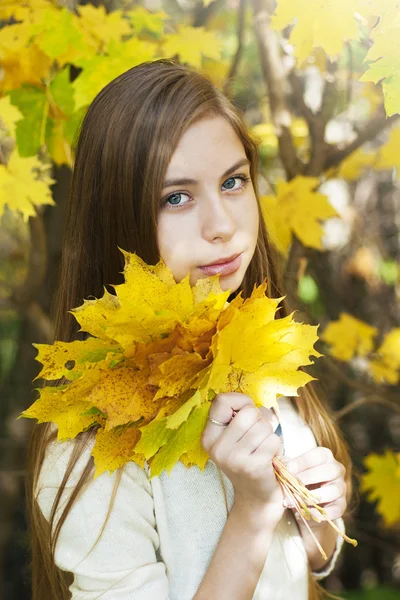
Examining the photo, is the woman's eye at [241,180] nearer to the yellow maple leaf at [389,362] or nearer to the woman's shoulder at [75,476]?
the woman's shoulder at [75,476]

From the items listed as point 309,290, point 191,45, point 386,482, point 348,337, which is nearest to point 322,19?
point 191,45

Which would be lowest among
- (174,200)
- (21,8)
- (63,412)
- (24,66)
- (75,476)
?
(75,476)

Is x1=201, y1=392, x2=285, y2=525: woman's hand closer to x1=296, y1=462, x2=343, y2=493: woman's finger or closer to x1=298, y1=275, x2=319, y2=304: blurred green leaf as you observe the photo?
x1=296, y1=462, x2=343, y2=493: woman's finger

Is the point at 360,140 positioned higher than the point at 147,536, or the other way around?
the point at 360,140

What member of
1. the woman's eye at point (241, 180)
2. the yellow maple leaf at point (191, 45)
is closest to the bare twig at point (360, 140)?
the yellow maple leaf at point (191, 45)

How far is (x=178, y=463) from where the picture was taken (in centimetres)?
123

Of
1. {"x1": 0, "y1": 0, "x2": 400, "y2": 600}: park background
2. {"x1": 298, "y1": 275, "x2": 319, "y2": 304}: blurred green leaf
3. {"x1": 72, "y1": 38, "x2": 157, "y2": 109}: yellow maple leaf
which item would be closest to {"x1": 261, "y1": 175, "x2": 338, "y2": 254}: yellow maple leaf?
{"x1": 0, "y1": 0, "x2": 400, "y2": 600}: park background

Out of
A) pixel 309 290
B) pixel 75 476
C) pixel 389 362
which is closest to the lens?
pixel 75 476

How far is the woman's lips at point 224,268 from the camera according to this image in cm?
120

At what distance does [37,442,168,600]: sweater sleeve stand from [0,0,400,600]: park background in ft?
2.42

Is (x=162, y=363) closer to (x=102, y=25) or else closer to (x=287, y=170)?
(x=102, y=25)

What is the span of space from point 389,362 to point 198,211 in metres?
1.45

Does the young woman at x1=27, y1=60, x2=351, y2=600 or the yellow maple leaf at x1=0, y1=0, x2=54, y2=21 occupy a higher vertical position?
the yellow maple leaf at x1=0, y1=0, x2=54, y2=21

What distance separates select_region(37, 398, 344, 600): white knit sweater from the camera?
43.9 inches
